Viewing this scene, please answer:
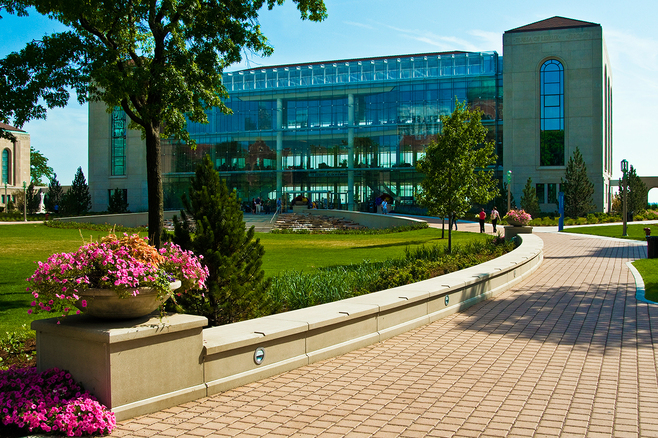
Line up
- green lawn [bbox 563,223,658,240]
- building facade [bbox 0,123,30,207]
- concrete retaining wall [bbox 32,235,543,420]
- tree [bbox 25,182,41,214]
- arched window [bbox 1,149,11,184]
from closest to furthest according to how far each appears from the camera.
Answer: concrete retaining wall [bbox 32,235,543,420], green lawn [bbox 563,223,658,240], tree [bbox 25,182,41,214], building facade [bbox 0,123,30,207], arched window [bbox 1,149,11,184]

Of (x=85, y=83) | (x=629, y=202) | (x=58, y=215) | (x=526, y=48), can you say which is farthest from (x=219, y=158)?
(x=85, y=83)

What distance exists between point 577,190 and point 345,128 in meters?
23.8

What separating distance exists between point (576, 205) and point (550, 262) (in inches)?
1207

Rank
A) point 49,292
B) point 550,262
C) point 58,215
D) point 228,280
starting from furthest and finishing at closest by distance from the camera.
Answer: point 58,215 < point 550,262 < point 228,280 < point 49,292

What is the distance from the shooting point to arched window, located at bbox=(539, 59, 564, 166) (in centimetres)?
5309

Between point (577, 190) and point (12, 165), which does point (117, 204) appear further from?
point (577, 190)

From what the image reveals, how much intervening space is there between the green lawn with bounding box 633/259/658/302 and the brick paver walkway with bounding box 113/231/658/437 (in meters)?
2.52

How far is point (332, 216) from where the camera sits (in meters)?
48.3

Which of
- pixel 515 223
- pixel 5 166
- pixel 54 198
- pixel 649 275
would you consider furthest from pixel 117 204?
pixel 649 275

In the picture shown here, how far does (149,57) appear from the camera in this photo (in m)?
14.2

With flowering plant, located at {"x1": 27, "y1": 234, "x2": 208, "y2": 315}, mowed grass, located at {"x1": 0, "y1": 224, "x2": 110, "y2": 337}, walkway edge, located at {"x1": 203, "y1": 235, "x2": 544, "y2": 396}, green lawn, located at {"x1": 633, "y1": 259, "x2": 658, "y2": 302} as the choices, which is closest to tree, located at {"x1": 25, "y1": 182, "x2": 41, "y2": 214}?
mowed grass, located at {"x1": 0, "y1": 224, "x2": 110, "y2": 337}

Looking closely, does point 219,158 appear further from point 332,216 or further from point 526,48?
point 526,48

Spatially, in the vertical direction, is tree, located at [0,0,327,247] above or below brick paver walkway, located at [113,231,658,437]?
above

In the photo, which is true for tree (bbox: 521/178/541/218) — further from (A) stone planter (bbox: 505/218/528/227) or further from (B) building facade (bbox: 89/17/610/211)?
(A) stone planter (bbox: 505/218/528/227)
